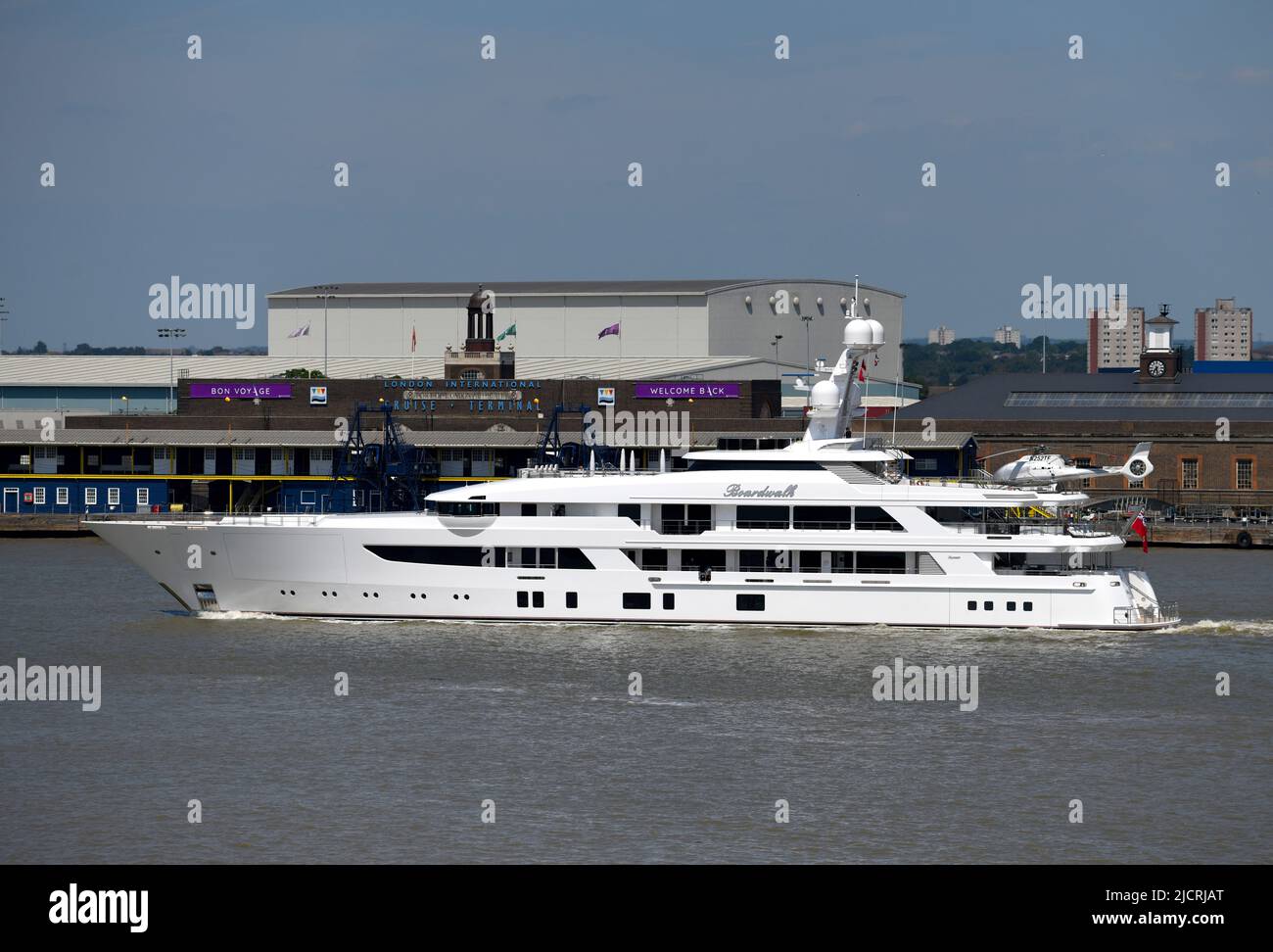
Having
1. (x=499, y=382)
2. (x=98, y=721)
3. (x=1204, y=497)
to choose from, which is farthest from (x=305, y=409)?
(x=98, y=721)

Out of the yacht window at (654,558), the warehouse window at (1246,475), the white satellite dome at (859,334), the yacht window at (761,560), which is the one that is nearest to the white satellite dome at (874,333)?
the white satellite dome at (859,334)

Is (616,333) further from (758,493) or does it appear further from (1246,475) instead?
(758,493)

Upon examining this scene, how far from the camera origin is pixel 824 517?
45562 millimetres

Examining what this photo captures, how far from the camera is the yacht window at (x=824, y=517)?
4547 cm

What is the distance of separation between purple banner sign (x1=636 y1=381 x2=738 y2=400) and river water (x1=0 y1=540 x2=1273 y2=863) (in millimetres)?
49634

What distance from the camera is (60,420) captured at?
351ft

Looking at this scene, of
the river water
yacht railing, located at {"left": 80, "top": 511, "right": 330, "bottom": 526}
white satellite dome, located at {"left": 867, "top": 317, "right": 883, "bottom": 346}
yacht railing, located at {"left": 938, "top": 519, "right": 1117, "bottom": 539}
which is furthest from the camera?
white satellite dome, located at {"left": 867, "top": 317, "right": 883, "bottom": 346}

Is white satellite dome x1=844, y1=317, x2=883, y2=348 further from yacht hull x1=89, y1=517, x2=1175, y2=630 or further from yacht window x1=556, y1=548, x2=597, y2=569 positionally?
yacht window x1=556, y1=548, x2=597, y2=569

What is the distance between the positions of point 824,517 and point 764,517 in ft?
4.89

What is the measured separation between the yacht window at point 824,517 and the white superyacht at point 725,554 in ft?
0.11

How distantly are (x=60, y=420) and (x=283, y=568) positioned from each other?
6595 cm

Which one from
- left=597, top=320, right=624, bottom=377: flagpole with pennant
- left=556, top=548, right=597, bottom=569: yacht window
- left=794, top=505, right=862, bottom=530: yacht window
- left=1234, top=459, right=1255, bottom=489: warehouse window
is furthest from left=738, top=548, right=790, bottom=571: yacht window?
left=597, top=320, right=624, bottom=377: flagpole with pennant

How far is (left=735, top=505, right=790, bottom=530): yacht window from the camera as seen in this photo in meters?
45.7
